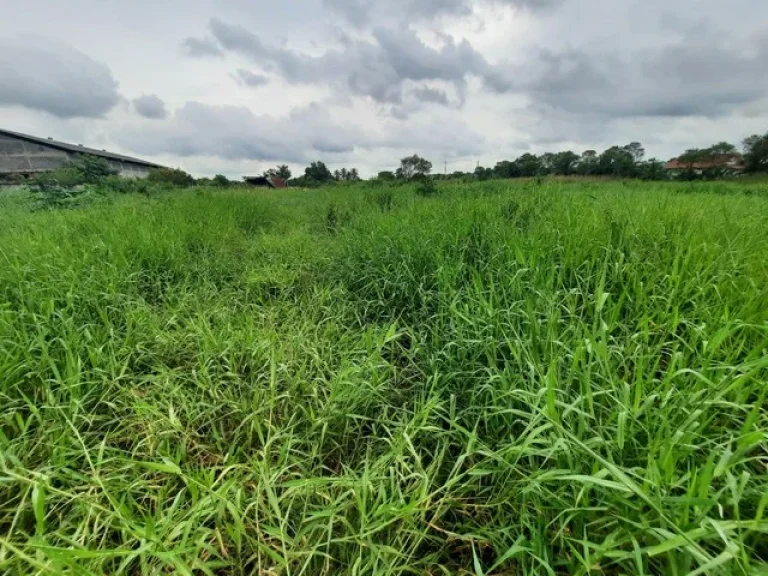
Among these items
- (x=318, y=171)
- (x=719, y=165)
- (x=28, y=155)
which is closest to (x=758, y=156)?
(x=719, y=165)

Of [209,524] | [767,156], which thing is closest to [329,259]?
[209,524]

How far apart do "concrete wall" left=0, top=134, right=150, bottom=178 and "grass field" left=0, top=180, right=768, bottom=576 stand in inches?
1128

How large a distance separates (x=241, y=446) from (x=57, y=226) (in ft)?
13.8

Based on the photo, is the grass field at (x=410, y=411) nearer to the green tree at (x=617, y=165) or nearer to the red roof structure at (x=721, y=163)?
the green tree at (x=617, y=165)

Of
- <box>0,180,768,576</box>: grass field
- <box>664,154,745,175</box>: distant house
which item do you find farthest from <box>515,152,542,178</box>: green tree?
<box>0,180,768,576</box>: grass field

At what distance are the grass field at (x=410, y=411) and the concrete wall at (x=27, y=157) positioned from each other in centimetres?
2864

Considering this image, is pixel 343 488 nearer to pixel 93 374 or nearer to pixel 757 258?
pixel 93 374

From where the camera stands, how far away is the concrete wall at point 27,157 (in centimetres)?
2112

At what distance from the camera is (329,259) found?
138 inches

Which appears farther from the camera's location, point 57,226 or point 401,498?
point 57,226

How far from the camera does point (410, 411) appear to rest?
1.49 meters

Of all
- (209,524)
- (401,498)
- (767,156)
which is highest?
(767,156)

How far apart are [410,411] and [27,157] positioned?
33043mm

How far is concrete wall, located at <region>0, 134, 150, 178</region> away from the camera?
21.1 m
